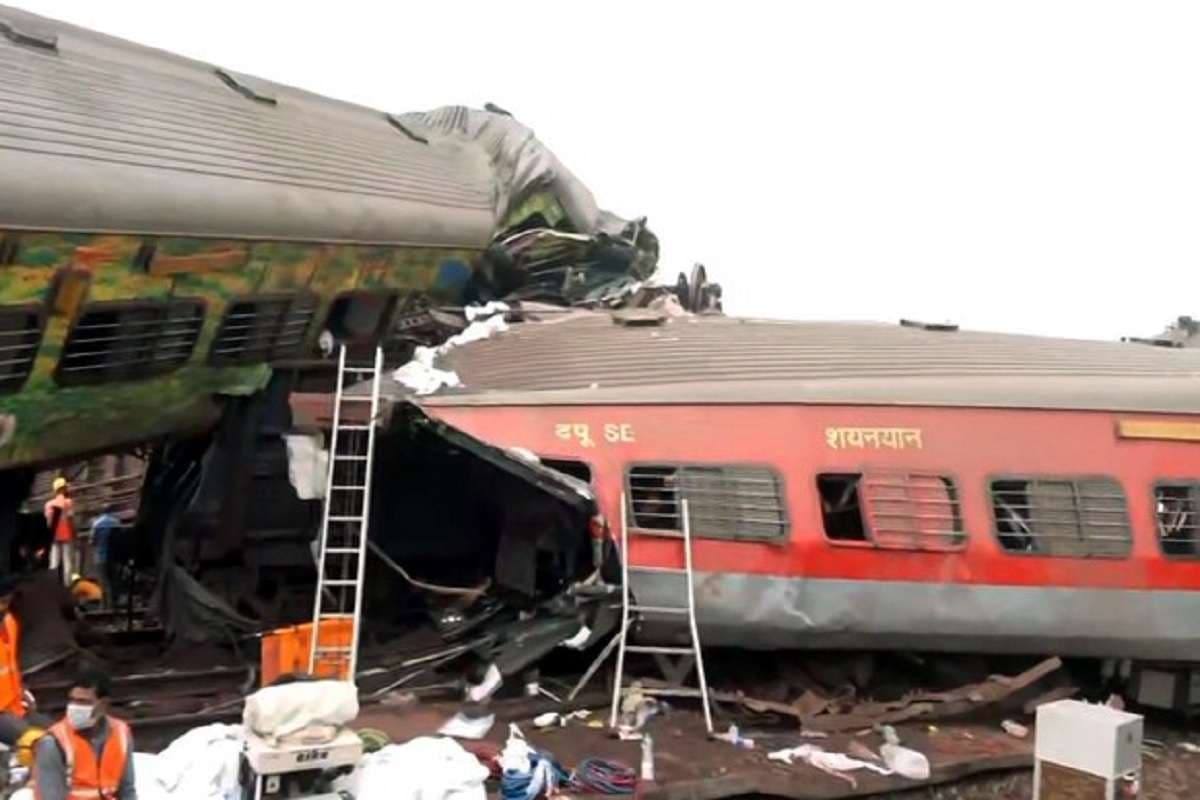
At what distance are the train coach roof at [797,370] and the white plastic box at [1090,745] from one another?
367cm

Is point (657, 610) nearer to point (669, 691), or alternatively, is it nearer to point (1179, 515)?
point (669, 691)

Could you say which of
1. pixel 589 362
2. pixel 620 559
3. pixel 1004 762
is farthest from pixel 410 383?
pixel 1004 762

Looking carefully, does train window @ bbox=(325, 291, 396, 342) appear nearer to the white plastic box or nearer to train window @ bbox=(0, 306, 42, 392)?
train window @ bbox=(0, 306, 42, 392)

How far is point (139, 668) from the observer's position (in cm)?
1094

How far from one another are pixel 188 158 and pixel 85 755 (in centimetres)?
619

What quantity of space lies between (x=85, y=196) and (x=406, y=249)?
4622 millimetres

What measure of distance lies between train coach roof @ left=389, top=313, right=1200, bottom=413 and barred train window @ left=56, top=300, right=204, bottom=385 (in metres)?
1.95

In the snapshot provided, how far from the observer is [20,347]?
967 centimetres

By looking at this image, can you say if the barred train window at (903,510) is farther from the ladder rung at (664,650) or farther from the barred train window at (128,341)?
the barred train window at (128,341)

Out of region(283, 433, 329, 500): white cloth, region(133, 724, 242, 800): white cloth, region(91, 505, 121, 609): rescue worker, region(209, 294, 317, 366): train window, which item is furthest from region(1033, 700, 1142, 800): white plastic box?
region(91, 505, 121, 609): rescue worker

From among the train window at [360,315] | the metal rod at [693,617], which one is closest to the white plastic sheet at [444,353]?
the train window at [360,315]

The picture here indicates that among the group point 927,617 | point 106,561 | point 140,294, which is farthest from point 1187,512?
point 106,561

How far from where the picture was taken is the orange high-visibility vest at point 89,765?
6.16 m

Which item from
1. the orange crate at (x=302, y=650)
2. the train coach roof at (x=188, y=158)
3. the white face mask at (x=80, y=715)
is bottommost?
the orange crate at (x=302, y=650)
